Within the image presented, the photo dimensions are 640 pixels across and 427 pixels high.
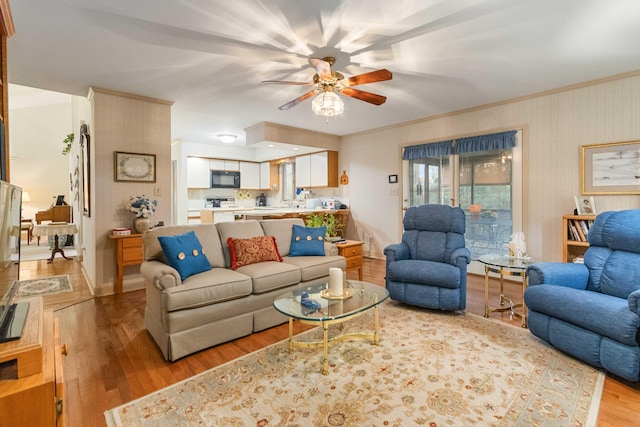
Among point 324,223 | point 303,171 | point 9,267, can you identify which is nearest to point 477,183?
point 324,223

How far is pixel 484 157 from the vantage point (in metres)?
4.71

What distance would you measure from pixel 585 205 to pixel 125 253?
5.57 m

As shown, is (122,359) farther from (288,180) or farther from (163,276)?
(288,180)

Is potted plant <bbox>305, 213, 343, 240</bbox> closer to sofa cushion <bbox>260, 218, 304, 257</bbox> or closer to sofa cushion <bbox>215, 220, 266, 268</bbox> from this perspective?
sofa cushion <bbox>260, 218, 304, 257</bbox>

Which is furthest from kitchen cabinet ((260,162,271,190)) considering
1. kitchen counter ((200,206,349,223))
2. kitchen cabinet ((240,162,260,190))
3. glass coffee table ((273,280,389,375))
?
glass coffee table ((273,280,389,375))

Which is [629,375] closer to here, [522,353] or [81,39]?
[522,353]

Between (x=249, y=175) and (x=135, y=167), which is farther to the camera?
(x=249, y=175)

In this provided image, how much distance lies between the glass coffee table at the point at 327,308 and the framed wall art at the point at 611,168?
3036mm

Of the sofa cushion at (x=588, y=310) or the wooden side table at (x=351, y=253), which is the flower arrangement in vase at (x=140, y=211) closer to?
the wooden side table at (x=351, y=253)

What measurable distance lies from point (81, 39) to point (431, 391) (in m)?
3.80

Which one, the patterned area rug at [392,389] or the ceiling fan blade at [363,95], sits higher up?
the ceiling fan blade at [363,95]

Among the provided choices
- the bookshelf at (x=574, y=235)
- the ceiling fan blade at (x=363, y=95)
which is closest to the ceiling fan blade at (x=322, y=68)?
the ceiling fan blade at (x=363, y=95)

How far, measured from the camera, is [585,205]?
3.70m

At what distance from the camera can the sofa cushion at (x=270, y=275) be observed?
9.18 feet
